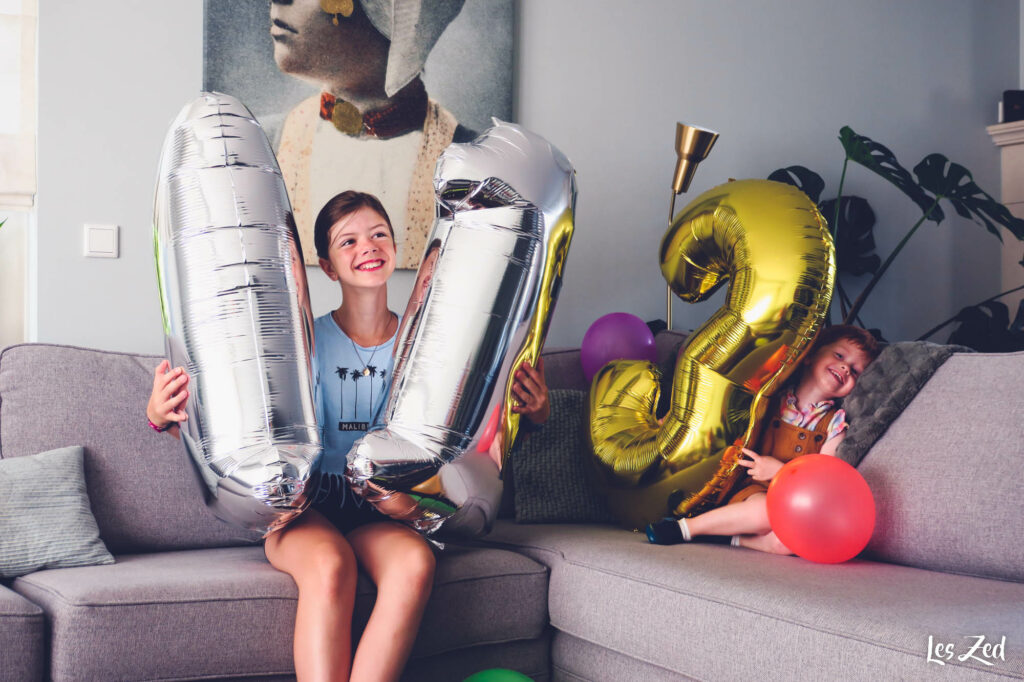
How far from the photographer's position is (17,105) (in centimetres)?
281

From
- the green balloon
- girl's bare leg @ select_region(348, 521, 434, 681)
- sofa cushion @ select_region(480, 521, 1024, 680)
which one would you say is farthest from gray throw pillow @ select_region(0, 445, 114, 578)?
sofa cushion @ select_region(480, 521, 1024, 680)

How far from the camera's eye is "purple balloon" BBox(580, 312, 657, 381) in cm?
246

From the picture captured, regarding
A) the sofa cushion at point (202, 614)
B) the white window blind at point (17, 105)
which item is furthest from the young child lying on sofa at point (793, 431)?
the white window blind at point (17, 105)

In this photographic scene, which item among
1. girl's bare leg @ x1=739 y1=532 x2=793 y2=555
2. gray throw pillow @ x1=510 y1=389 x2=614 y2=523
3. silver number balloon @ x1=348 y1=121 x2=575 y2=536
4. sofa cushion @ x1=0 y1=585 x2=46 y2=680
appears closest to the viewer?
sofa cushion @ x1=0 y1=585 x2=46 y2=680

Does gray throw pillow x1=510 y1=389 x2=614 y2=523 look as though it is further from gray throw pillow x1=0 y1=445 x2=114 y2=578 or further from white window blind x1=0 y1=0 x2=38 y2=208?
white window blind x1=0 y1=0 x2=38 y2=208

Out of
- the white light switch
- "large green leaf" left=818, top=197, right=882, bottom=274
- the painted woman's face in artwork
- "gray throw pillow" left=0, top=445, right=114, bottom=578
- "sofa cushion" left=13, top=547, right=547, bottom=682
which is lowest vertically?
"sofa cushion" left=13, top=547, right=547, bottom=682

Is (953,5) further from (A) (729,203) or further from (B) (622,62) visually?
(A) (729,203)

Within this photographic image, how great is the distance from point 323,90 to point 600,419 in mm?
1230

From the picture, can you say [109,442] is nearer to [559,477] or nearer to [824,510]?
[559,477]

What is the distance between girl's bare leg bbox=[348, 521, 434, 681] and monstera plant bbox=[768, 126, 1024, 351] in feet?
5.94

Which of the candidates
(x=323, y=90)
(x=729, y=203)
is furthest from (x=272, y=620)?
(x=323, y=90)

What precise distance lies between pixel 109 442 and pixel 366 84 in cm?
125

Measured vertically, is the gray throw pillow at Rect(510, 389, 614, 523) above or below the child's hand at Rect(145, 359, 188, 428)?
below

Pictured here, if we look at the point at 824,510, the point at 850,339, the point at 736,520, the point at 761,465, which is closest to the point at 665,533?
the point at 736,520
